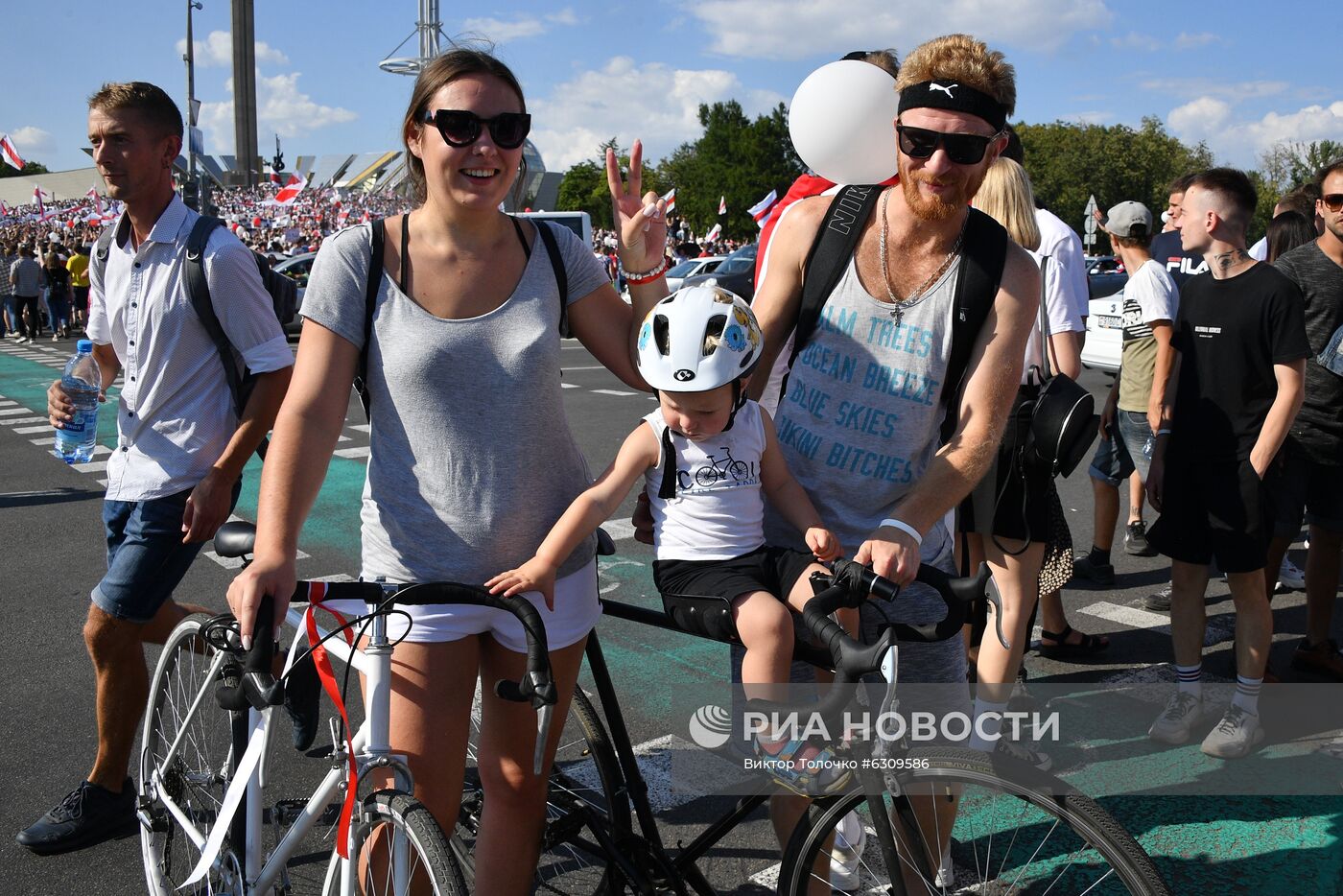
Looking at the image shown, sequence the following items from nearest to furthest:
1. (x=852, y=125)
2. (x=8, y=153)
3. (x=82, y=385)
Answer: (x=852, y=125) < (x=82, y=385) < (x=8, y=153)

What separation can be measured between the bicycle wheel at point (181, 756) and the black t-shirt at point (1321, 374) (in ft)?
14.4

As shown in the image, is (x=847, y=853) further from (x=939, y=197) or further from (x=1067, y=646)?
(x=1067, y=646)

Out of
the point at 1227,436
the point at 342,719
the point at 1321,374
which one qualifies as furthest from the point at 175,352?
the point at 1321,374

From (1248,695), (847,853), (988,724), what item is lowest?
(1248,695)

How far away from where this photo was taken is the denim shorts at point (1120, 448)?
5.99m

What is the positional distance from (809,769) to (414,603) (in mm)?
Answer: 820

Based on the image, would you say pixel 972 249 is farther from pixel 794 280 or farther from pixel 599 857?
pixel 599 857

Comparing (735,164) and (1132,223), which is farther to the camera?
(735,164)

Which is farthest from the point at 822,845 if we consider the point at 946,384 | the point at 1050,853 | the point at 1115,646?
the point at 1115,646

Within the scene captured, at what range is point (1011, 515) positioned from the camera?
12.3ft

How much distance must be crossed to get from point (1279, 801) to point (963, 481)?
2283 mm

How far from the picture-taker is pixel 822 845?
2160mm

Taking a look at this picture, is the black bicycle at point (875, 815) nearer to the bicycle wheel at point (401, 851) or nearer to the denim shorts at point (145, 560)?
the bicycle wheel at point (401, 851)

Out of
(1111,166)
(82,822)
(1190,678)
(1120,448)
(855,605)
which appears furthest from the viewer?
(1111,166)
